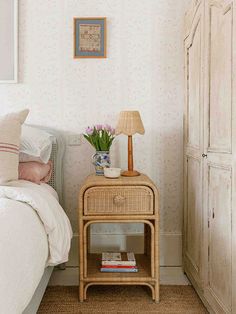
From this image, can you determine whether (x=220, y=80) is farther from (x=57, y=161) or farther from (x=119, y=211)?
(x=57, y=161)

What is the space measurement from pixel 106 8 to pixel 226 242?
6.09 ft

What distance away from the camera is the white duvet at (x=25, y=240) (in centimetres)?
110

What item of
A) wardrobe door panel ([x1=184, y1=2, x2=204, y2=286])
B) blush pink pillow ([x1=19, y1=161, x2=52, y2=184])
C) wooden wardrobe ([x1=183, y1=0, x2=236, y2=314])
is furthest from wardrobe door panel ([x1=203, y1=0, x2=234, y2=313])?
blush pink pillow ([x1=19, y1=161, x2=52, y2=184])

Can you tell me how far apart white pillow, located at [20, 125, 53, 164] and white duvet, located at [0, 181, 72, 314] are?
0.20 meters

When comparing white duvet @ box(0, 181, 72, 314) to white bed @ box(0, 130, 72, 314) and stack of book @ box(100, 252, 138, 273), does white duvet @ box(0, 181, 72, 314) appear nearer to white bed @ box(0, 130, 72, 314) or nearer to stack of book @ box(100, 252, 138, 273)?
white bed @ box(0, 130, 72, 314)

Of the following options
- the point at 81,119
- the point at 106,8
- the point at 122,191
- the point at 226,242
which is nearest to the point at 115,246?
the point at 122,191

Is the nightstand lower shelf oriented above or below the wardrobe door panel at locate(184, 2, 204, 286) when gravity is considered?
below

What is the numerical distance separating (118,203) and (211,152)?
0.62 metres

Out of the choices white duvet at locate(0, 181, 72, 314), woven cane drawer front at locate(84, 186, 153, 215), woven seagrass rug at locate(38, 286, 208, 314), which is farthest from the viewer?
woven cane drawer front at locate(84, 186, 153, 215)

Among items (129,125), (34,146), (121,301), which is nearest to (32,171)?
(34,146)

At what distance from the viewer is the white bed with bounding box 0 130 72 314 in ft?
3.61

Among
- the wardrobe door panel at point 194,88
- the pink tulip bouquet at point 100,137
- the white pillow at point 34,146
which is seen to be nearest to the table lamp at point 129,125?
the pink tulip bouquet at point 100,137

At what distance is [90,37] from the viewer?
2.58 meters

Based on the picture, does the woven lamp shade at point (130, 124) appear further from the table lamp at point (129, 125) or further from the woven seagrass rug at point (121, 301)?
the woven seagrass rug at point (121, 301)
